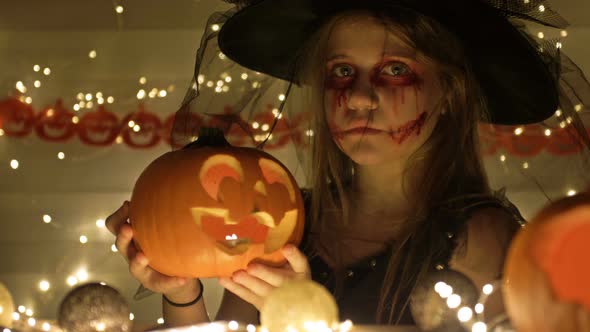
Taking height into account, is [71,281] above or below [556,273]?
below

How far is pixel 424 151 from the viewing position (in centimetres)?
153

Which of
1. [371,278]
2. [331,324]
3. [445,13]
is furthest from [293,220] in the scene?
[445,13]

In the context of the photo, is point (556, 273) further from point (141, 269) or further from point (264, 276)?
point (141, 269)

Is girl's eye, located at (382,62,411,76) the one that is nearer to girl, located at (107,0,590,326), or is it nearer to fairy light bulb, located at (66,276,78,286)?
girl, located at (107,0,590,326)

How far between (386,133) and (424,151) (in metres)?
0.14

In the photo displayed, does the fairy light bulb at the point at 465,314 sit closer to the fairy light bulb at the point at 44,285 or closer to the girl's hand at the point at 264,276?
the girl's hand at the point at 264,276

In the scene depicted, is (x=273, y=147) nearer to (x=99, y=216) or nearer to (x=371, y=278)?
(x=99, y=216)

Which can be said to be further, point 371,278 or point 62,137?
point 62,137

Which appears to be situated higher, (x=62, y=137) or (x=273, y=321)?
(x=273, y=321)

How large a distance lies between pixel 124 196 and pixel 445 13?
4.27 feet

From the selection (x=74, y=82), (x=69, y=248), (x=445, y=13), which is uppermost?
(x=445, y=13)

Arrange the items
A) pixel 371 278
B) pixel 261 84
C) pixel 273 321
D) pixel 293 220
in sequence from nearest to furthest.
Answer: pixel 273 321 → pixel 293 220 → pixel 371 278 → pixel 261 84

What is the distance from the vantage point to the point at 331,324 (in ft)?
3.35

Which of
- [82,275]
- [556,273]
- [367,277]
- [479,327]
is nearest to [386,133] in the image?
[367,277]
